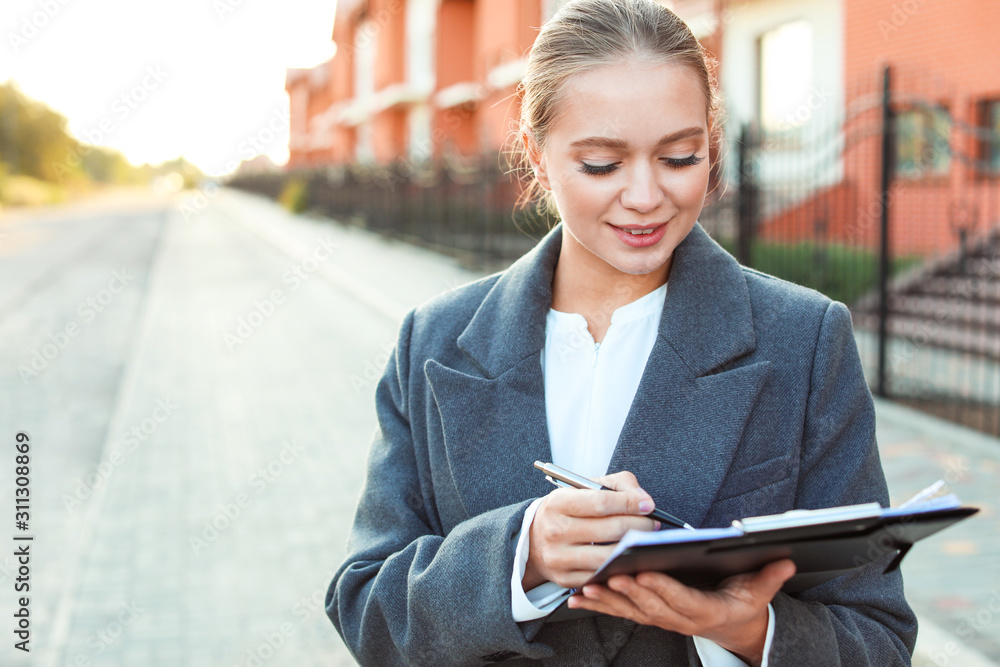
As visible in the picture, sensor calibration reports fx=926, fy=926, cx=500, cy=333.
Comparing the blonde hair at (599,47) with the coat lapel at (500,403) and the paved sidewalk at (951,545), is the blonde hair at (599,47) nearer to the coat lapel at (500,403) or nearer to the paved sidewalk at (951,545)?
the coat lapel at (500,403)

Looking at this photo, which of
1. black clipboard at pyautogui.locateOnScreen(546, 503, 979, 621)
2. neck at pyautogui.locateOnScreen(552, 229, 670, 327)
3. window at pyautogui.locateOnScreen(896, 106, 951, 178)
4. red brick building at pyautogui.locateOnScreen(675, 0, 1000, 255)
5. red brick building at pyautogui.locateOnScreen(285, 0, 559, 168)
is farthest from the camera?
red brick building at pyautogui.locateOnScreen(285, 0, 559, 168)

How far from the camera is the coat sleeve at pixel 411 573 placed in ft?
5.11

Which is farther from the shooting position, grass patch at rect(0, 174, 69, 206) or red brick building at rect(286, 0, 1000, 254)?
grass patch at rect(0, 174, 69, 206)

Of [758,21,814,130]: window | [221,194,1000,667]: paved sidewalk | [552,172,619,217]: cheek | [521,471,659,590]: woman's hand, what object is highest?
[758,21,814,130]: window

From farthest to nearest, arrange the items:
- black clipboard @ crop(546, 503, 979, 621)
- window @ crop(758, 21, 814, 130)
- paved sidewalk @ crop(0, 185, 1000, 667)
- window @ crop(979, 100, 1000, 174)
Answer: window @ crop(758, 21, 814, 130) < window @ crop(979, 100, 1000, 174) < paved sidewalk @ crop(0, 185, 1000, 667) < black clipboard @ crop(546, 503, 979, 621)

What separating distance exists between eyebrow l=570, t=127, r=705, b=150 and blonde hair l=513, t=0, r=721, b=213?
10 cm

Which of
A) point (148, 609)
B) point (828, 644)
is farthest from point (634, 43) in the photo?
point (148, 609)

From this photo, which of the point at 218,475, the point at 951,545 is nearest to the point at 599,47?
the point at 951,545

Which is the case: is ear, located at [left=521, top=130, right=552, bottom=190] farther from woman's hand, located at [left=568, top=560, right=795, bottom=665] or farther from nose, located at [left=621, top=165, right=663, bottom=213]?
woman's hand, located at [left=568, top=560, right=795, bottom=665]

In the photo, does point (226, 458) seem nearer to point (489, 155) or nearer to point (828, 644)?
point (828, 644)

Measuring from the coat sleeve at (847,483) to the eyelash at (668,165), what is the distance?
37 centimetres

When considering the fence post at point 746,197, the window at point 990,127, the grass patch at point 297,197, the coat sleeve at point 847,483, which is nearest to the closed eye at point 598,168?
the coat sleeve at point 847,483

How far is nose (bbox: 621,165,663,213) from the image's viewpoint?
5.27ft

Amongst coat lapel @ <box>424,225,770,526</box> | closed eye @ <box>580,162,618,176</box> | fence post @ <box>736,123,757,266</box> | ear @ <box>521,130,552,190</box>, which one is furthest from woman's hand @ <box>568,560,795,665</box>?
Answer: fence post @ <box>736,123,757,266</box>
